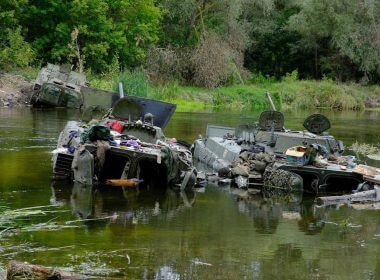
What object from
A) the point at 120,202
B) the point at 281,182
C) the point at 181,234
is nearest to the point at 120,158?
the point at 120,202

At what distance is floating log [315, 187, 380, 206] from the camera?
16484 millimetres

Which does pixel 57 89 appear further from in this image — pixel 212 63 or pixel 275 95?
pixel 275 95

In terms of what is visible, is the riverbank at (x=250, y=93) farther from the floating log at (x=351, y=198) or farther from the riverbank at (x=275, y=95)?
the floating log at (x=351, y=198)

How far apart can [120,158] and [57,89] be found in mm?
20712

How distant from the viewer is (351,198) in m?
16.6

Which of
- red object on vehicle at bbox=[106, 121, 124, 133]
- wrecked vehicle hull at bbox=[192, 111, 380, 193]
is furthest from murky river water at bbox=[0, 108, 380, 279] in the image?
red object on vehicle at bbox=[106, 121, 124, 133]

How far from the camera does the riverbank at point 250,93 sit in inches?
1592

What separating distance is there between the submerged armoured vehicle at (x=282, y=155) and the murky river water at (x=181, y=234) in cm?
102

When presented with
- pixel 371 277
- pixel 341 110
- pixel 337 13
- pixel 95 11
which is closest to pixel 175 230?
pixel 371 277

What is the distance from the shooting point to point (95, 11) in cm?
4397

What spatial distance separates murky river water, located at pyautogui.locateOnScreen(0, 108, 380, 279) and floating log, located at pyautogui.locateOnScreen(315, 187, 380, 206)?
0.36 metres

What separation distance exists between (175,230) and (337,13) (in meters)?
44.0

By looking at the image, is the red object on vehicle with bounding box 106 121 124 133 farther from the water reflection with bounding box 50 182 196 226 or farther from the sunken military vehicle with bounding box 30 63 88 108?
the sunken military vehicle with bounding box 30 63 88 108

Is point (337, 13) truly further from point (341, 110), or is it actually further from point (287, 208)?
point (287, 208)
